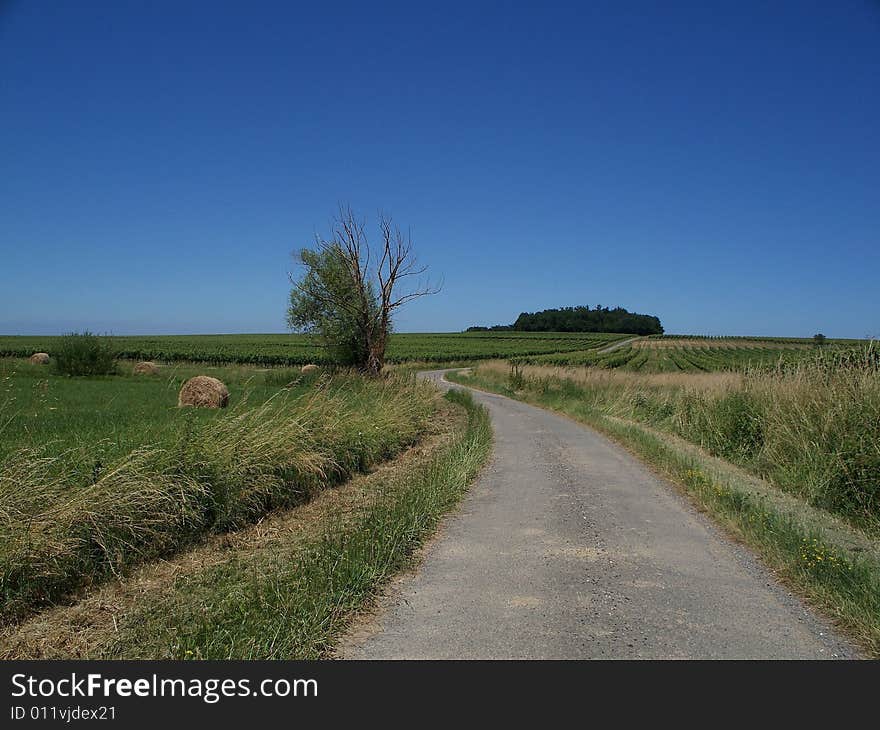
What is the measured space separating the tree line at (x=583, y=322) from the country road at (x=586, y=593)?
14700 centimetres

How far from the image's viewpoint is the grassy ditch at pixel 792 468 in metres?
5.62

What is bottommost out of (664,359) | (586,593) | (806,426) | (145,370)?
(586,593)

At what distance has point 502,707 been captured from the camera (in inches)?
Result: 138

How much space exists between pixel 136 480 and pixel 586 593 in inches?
184

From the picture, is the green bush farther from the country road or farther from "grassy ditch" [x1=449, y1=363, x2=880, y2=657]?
the country road

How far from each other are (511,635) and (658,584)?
1826 millimetres

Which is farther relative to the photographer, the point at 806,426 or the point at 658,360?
the point at 658,360

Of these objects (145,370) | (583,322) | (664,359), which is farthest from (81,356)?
(583,322)

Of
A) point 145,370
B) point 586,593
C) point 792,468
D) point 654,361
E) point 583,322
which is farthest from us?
point 583,322

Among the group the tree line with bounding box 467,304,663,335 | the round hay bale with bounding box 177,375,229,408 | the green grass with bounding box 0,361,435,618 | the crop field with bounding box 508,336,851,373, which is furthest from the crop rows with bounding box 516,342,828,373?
the tree line with bounding box 467,304,663,335

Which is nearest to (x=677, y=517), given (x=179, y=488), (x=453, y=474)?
(x=453, y=474)

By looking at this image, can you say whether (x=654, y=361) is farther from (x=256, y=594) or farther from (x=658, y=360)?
(x=256, y=594)

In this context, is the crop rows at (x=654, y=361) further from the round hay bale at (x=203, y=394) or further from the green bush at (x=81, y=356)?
the green bush at (x=81, y=356)

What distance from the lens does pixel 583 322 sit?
156 meters
